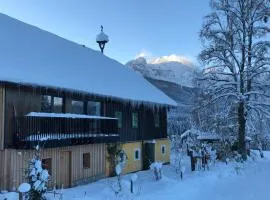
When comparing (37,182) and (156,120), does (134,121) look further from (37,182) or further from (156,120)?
(37,182)

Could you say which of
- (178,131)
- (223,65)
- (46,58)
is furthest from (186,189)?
(178,131)

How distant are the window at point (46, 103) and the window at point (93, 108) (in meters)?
3.53

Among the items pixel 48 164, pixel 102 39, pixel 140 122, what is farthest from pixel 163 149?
pixel 48 164

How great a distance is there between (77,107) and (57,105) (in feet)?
6.18

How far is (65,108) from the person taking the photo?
2214 cm

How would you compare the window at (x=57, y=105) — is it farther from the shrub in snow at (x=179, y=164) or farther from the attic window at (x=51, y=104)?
the shrub in snow at (x=179, y=164)

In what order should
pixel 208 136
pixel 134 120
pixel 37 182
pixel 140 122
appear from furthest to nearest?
pixel 208 136 < pixel 140 122 < pixel 134 120 < pixel 37 182

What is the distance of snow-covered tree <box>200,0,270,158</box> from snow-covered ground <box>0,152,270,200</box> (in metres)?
7.10

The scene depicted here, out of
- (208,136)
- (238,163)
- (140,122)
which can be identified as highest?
(140,122)

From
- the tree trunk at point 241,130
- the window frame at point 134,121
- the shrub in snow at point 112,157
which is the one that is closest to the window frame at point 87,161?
the shrub in snow at point 112,157

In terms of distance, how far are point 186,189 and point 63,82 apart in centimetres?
728

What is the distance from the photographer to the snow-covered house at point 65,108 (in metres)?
18.8

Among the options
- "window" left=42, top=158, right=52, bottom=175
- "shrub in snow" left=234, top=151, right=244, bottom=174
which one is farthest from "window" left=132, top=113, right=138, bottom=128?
"window" left=42, top=158, right=52, bottom=175

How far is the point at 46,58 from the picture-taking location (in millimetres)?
23203
